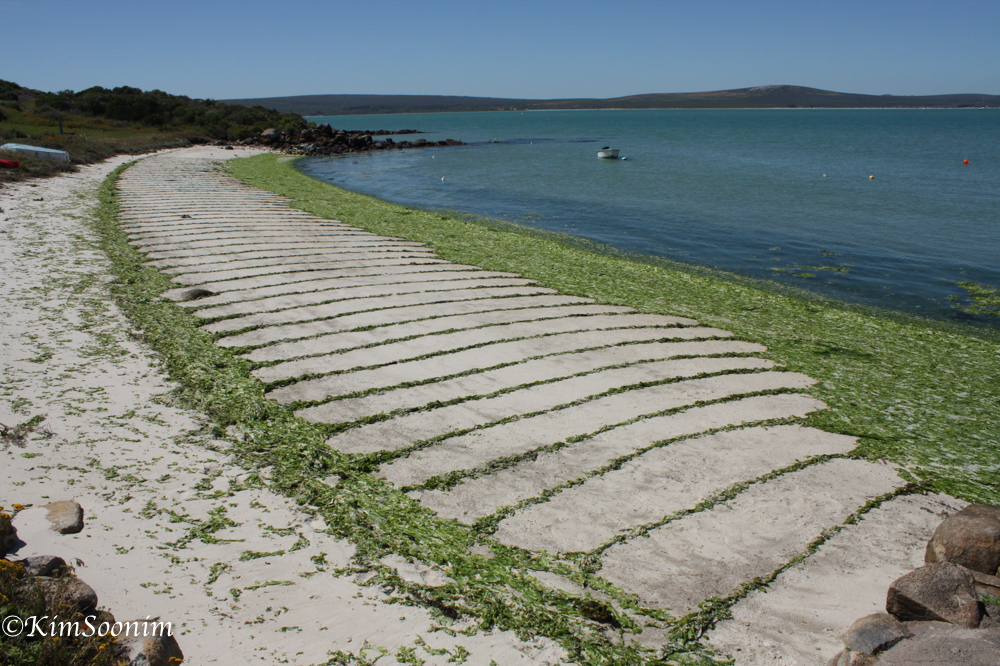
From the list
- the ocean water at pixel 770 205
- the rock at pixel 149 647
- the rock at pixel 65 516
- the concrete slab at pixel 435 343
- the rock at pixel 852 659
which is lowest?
the rock at pixel 852 659

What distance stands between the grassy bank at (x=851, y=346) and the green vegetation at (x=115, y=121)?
62.1 feet

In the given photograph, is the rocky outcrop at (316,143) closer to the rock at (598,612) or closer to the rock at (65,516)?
the rock at (65,516)

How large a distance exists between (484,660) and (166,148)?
40124 mm

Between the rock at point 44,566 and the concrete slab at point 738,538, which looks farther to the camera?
the concrete slab at point 738,538

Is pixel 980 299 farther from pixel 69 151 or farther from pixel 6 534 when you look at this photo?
pixel 69 151

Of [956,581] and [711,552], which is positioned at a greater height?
[956,581]

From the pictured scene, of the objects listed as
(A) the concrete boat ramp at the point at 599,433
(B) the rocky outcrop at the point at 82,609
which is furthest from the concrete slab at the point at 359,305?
(B) the rocky outcrop at the point at 82,609

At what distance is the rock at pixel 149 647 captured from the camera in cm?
266

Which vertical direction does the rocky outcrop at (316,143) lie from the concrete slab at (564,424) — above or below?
above

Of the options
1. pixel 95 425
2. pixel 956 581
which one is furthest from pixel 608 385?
pixel 95 425

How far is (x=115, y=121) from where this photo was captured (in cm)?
4869

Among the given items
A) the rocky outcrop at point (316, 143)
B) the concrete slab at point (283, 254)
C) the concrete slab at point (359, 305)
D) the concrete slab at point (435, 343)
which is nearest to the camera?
the concrete slab at point (435, 343)

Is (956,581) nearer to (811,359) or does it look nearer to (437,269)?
(811,359)

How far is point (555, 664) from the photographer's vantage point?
9.99 ft
